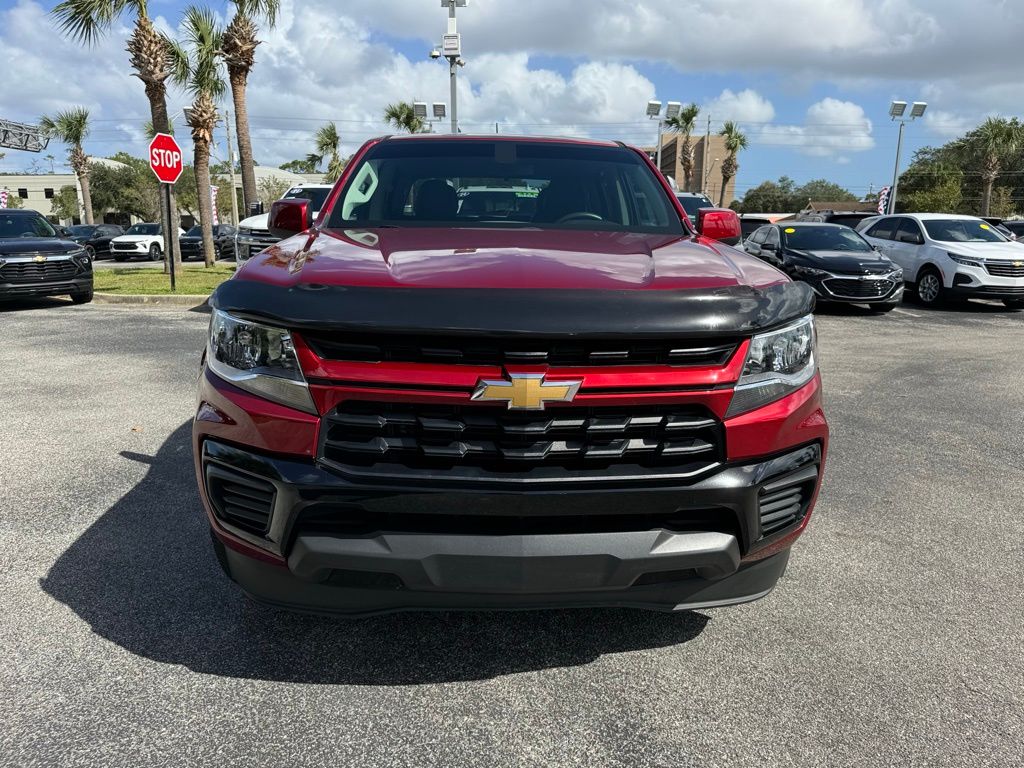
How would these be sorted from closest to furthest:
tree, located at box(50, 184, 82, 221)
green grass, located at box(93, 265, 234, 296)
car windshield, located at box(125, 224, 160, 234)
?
green grass, located at box(93, 265, 234, 296) → car windshield, located at box(125, 224, 160, 234) → tree, located at box(50, 184, 82, 221)

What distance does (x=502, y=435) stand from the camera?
208 centimetres

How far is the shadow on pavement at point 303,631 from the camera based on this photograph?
258 cm

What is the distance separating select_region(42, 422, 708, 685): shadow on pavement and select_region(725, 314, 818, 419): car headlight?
3.45ft

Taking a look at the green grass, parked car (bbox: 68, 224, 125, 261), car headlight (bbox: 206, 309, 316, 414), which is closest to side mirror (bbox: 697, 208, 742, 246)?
car headlight (bbox: 206, 309, 316, 414)

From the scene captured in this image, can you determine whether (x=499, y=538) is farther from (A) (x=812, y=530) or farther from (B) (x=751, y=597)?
(A) (x=812, y=530)

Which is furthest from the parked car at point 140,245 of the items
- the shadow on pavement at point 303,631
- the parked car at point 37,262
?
the shadow on pavement at point 303,631

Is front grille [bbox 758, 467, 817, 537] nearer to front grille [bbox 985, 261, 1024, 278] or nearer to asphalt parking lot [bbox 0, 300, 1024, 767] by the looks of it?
asphalt parking lot [bbox 0, 300, 1024, 767]

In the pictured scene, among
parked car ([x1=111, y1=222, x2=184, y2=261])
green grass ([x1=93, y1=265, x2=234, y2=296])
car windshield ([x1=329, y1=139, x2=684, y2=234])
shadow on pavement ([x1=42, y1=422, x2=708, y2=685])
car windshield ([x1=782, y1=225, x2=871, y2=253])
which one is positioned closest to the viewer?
shadow on pavement ([x1=42, y1=422, x2=708, y2=685])

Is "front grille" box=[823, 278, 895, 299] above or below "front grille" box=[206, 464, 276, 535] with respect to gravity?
below

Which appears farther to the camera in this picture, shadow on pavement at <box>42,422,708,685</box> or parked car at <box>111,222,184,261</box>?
parked car at <box>111,222,184,261</box>

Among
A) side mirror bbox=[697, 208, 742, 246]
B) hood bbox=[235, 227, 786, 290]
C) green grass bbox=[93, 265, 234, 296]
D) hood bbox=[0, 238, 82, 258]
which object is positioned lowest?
green grass bbox=[93, 265, 234, 296]

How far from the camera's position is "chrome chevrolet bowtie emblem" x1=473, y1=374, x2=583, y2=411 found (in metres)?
2.05

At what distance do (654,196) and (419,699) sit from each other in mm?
2523

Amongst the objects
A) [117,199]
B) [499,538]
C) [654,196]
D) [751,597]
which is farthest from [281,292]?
[117,199]
